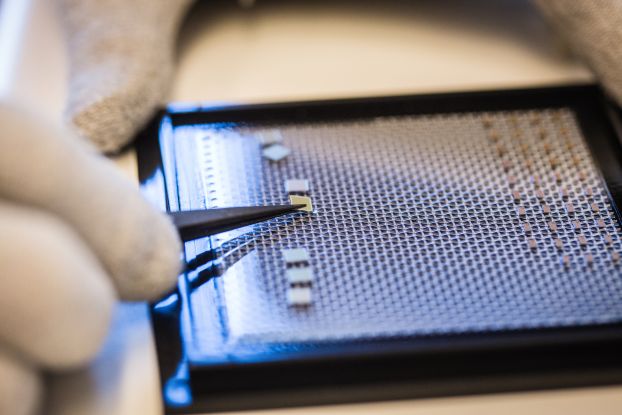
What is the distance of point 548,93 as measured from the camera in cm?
67

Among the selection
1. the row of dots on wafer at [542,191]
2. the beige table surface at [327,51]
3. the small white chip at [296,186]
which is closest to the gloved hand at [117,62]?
the beige table surface at [327,51]

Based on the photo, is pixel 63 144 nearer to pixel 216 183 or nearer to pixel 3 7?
pixel 216 183

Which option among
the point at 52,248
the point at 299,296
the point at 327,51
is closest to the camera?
the point at 52,248

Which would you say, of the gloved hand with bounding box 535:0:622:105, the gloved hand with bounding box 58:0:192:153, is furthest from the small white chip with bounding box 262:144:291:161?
the gloved hand with bounding box 535:0:622:105

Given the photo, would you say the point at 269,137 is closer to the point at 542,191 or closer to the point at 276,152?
the point at 276,152

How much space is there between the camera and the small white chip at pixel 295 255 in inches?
20.4

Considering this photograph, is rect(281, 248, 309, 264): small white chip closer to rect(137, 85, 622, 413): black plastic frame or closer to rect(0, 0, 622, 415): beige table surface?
rect(137, 85, 622, 413): black plastic frame

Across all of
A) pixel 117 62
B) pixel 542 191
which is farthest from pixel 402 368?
pixel 117 62

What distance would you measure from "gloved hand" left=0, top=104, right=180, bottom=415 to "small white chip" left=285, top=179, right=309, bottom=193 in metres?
0.16

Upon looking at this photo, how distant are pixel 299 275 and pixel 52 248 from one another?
179 mm

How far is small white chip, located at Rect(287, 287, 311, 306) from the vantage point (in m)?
0.49

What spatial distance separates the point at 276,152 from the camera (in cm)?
60

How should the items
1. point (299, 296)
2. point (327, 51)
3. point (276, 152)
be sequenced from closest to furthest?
point (299, 296), point (276, 152), point (327, 51)

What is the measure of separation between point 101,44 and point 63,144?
0.29 metres
